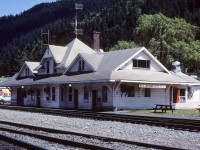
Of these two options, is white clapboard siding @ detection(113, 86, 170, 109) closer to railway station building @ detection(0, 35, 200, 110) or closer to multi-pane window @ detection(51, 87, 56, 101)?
railway station building @ detection(0, 35, 200, 110)

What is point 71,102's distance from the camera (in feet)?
135

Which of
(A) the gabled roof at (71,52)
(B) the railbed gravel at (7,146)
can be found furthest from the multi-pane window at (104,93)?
(B) the railbed gravel at (7,146)

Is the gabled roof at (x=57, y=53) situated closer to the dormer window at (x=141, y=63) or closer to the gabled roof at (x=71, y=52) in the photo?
the gabled roof at (x=71, y=52)

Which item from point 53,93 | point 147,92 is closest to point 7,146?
point 147,92

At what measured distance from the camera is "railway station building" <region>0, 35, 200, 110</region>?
35.4 m

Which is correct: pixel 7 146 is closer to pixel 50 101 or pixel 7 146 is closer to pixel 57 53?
pixel 50 101

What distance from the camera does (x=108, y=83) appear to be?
114 feet

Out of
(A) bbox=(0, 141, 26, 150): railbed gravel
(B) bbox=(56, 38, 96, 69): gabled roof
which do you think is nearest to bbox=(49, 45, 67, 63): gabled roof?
(B) bbox=(56, 38, 96, 69): gabled roof

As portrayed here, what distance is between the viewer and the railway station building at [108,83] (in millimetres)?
35406

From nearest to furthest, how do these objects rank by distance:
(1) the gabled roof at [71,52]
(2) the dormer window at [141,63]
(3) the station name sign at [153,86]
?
1. (3) the station name sign at [153,86]
2. (2) the dormer window at [141,63]
3. (1) the gabled roof at [71,52]

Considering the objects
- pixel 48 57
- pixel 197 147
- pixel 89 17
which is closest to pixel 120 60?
pixel 48 57

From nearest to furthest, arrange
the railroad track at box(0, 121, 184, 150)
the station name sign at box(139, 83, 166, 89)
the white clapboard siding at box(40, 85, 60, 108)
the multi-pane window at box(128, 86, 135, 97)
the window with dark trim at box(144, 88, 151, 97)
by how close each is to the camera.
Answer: the railroad track at box(0, 121, 184, 150)
the station name sign at box(139, 83, 166, 89)
the multi-pane window at box(128, 86, 135, 97)
the window with dark trim at box(144, 88, 151, 97)
the white clapboard siding at box(40, 85, 60, 108)

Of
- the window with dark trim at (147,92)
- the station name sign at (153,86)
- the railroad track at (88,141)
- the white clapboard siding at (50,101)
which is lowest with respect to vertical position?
the railroad track at (88,141)

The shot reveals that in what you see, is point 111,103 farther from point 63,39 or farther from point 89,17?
point 89,17
